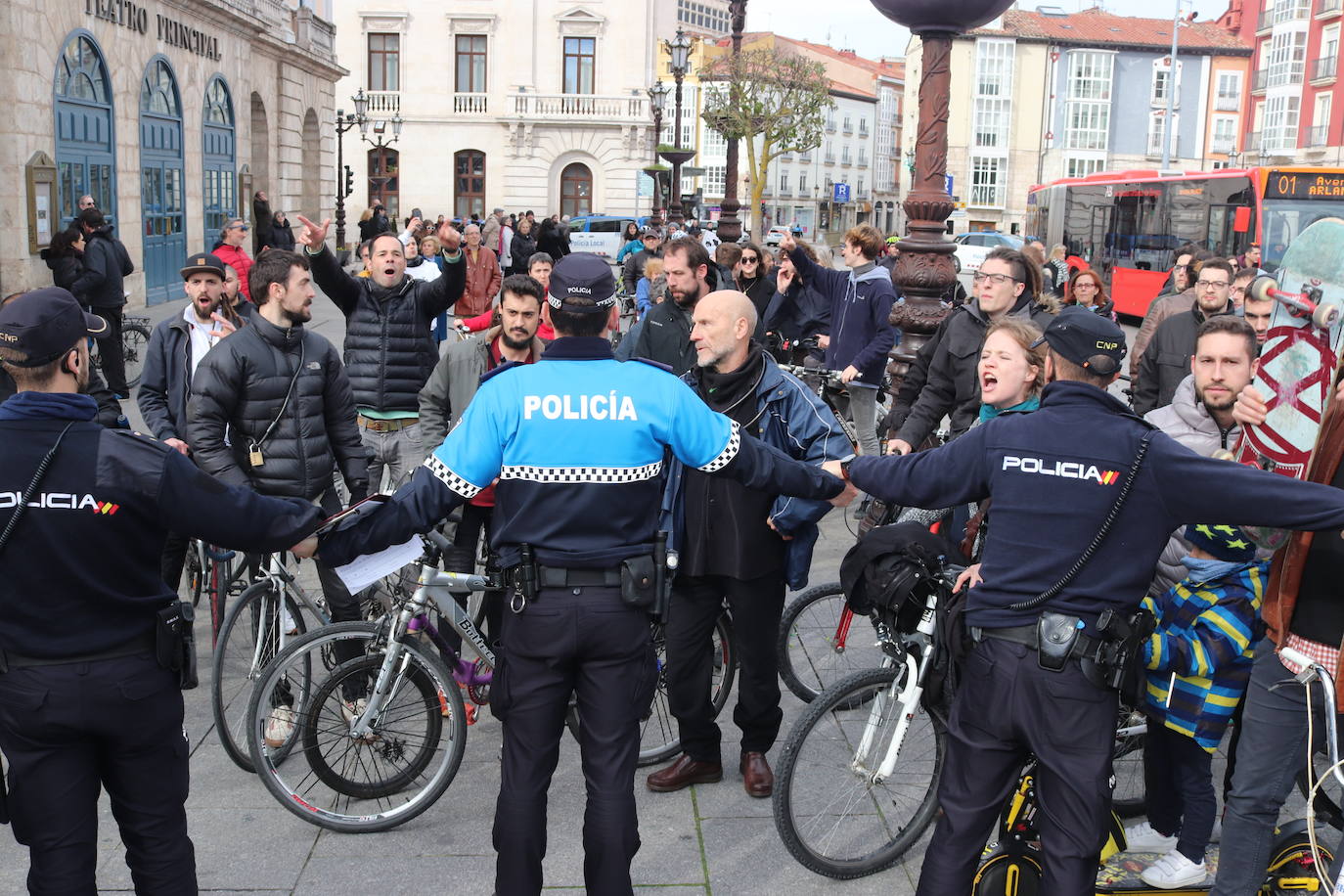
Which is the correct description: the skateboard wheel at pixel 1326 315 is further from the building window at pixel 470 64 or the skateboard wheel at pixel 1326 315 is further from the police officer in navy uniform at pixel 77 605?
the building window at pixel 470 64

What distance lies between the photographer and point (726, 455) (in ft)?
12.3

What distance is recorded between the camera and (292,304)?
504 cm

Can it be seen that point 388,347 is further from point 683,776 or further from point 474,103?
point 474,103

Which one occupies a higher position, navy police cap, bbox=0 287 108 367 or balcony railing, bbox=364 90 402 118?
balcony railing, bbox=364 90 402 118

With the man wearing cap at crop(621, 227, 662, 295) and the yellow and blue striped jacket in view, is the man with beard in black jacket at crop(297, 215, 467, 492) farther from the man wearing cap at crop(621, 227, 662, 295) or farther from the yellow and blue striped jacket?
the man wearing cap at crop(621, 227, 662, 295)

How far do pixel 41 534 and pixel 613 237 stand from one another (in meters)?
37.1

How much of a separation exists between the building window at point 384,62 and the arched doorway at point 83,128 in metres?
37.9

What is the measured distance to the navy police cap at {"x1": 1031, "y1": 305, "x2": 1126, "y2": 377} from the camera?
3.31 m

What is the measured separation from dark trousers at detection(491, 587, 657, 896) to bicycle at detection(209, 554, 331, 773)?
65.8 inches

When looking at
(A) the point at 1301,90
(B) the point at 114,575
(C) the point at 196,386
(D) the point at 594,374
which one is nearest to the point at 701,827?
(D) the point at 594,374

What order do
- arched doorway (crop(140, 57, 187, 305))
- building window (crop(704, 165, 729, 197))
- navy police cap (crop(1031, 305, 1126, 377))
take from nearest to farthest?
navy police cap (crop(1031, 305, 1126, 377)) → arched doorway (crop(140, 57, 187, 305)) → building window (crop(704, 165, 729, 197))

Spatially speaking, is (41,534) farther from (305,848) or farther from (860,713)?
(860,713)

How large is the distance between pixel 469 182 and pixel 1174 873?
180 ft

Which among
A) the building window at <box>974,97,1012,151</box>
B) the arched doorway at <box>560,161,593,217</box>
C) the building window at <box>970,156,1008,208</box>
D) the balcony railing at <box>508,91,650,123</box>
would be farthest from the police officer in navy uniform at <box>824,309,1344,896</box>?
the building window at <box>970,156,1008,208</box>
